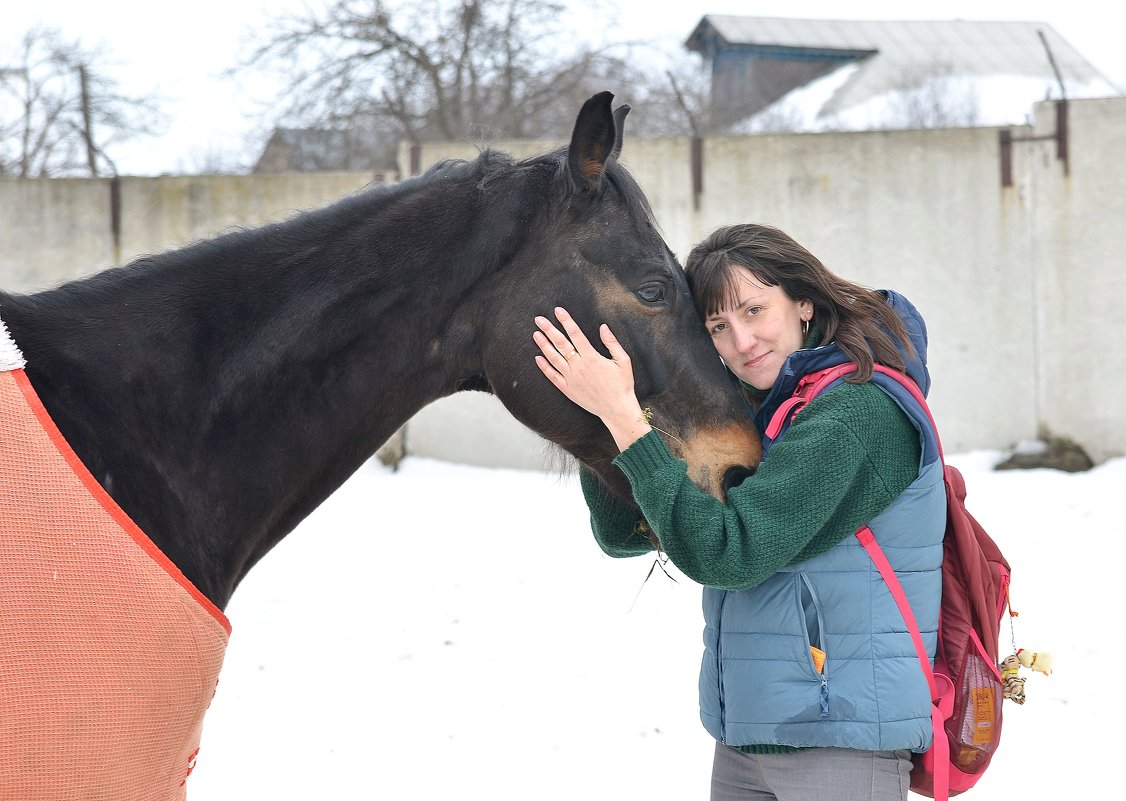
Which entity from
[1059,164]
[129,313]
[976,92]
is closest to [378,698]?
[129,313]

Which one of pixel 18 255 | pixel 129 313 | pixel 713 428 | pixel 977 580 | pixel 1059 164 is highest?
pixel 1059 164

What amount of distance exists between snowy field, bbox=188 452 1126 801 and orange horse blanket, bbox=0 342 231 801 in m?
2.66

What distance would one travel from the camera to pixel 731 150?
8.10 meters

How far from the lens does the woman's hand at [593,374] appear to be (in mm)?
1925

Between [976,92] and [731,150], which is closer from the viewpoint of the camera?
[731,150]

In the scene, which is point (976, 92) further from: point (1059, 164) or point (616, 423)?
point (616, 423)

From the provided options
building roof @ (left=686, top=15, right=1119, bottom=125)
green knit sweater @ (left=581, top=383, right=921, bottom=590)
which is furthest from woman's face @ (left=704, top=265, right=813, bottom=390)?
building roof @ (left=686, top=15, right=1119, bottom=125)

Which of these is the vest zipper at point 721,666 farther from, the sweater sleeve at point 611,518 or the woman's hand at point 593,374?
the woman's hand at point 593,374

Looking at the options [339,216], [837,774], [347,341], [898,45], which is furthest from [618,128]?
[898,45]

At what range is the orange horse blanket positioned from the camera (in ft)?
4.65

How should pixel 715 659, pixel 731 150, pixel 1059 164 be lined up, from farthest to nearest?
pixel 731 150
pixel 1059 164
pixel 715 659

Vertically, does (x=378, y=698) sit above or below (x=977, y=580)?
below

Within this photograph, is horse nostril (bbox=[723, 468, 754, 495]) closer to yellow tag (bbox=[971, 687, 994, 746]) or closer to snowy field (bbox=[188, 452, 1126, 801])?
yellow tag (bbox=[971, 687, 994, 746])

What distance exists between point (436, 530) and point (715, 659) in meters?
5.18
